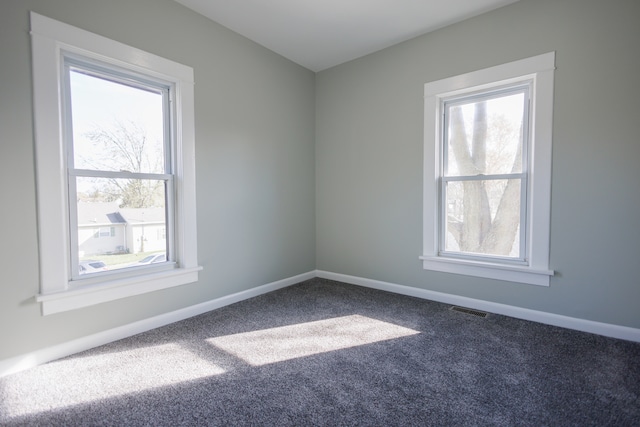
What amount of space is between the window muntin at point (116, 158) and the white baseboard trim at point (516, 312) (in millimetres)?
2368

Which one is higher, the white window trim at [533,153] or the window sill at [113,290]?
the white window trim at [533,153]

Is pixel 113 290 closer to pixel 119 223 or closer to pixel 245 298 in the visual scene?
pixel 119 223

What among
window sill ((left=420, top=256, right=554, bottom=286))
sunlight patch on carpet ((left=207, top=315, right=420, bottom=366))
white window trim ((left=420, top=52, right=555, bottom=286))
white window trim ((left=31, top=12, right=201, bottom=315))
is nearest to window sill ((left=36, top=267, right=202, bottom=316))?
white window trim ((left=31, top=12, right=201, bottom=315))

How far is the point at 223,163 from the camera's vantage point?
122 inches

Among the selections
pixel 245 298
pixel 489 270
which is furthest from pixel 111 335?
pixel 489 270

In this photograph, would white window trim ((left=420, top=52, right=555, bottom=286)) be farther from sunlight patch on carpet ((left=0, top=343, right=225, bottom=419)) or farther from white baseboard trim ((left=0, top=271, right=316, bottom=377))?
sunlight patch on carpet ((left=0, top=343, right=225, bottom=419))

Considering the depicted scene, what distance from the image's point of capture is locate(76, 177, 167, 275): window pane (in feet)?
7.55

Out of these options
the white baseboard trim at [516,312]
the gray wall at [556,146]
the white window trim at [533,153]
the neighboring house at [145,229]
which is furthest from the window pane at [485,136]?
the neighboring house at [145,229]

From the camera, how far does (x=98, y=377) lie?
1889mm

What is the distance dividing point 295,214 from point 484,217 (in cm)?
215

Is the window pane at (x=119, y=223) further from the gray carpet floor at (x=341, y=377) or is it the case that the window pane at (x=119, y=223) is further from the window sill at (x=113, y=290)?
the gray carpet floor at (x=341, y=377)

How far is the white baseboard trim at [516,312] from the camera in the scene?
93.4 inches

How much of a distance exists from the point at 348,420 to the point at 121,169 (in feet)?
7.94

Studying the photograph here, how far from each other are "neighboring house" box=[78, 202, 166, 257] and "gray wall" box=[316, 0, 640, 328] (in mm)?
2231
